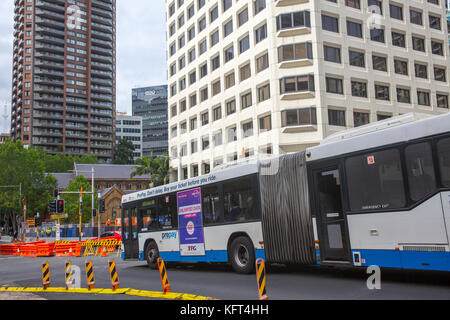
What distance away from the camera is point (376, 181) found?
9.16m

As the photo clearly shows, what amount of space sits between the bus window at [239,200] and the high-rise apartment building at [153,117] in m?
159

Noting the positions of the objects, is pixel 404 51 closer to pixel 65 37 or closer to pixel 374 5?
pixel 374 5

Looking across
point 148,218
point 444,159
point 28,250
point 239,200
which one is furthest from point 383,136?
point 28,250

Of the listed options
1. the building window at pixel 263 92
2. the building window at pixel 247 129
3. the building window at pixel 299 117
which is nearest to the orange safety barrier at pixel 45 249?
the building window at pixel 247 129

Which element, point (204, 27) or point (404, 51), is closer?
point (404, 51)

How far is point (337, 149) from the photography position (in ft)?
33.0

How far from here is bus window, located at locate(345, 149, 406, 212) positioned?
28.7ft

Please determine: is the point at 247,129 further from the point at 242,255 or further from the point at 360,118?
the point at 242,255

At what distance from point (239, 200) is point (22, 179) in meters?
77.5

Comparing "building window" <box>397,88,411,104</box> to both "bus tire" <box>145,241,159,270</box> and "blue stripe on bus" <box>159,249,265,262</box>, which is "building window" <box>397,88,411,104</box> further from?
"blue stripe on bus" <box>159,249,265,262</box>

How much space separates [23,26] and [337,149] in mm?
138113

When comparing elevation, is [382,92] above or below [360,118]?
above

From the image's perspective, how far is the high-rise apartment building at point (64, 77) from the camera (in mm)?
124562

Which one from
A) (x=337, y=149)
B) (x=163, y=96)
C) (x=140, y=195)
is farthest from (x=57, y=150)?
(x=337, y=149)
